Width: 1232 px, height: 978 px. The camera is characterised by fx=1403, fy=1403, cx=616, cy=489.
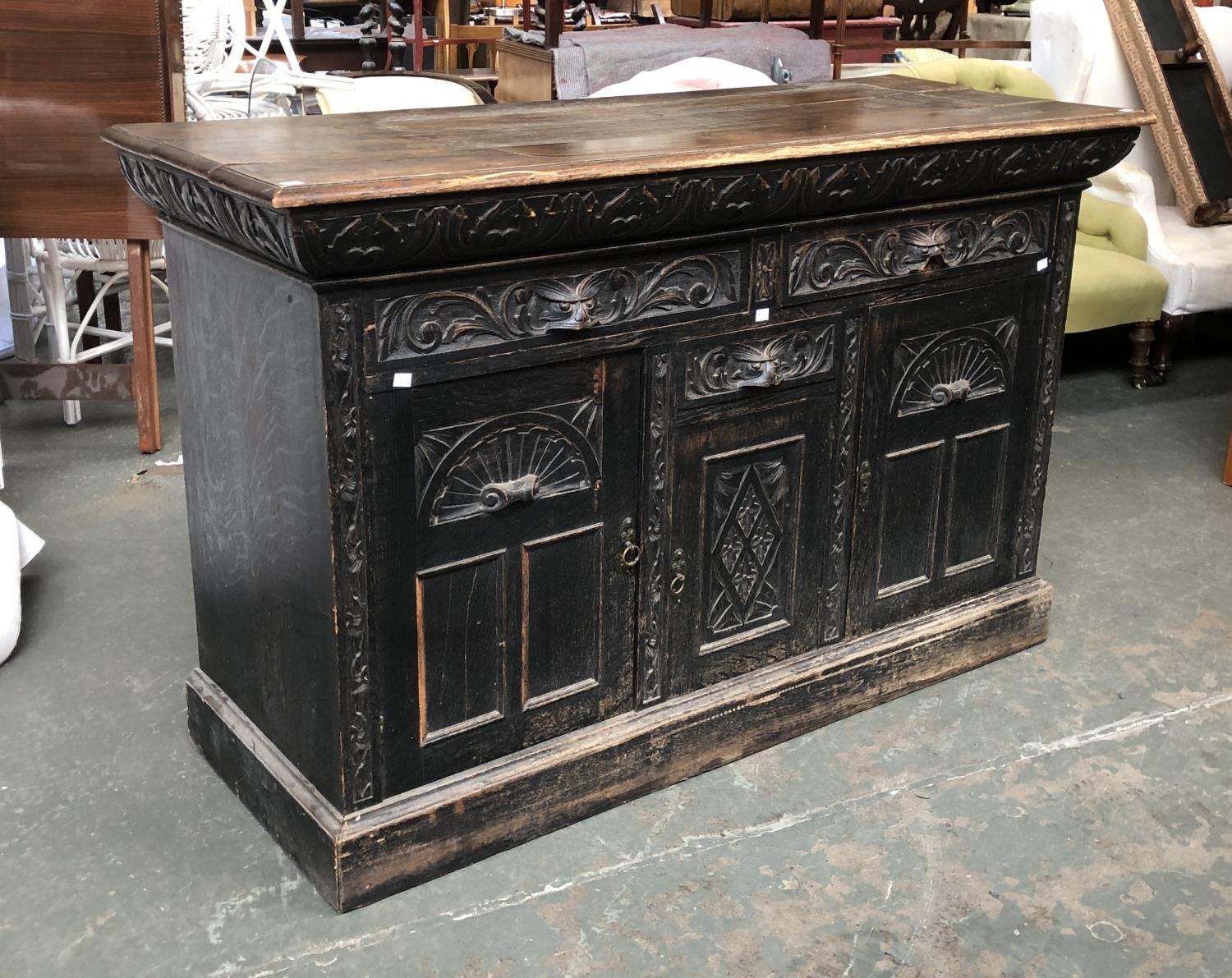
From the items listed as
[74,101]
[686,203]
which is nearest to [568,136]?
[686,203]

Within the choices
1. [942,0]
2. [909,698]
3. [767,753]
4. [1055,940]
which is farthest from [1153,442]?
[942,0]

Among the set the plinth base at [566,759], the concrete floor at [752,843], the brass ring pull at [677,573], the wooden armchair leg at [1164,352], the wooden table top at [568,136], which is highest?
the wooden table top at [568,136]

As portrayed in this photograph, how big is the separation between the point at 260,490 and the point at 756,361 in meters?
0.88

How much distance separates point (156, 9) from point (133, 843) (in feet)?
7.97

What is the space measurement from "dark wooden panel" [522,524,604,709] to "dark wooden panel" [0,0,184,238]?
2150 mm

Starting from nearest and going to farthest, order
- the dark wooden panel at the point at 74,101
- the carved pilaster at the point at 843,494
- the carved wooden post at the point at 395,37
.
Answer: the carved pilaster at the point at 843,494
the dark wooden panel at the point at 74,101
the carved wooden post at the point at 395,37

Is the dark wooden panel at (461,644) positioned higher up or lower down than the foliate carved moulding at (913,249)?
lower down

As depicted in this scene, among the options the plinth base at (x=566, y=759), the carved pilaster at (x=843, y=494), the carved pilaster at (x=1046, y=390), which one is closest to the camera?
the plinth base at (x=566, y=759)

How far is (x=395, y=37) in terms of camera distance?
682 centimetres

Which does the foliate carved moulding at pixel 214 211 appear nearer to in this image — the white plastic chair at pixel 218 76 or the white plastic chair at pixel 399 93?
the white plastic chair at pixel 399 93

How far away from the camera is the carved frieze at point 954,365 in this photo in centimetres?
275

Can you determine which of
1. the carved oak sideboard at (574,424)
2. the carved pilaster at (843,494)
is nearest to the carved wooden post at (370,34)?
the carved oak sideboard at (574,424)

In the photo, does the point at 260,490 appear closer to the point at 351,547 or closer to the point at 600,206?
the point at 351,547

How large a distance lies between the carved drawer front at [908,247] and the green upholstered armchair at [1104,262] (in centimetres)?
185
